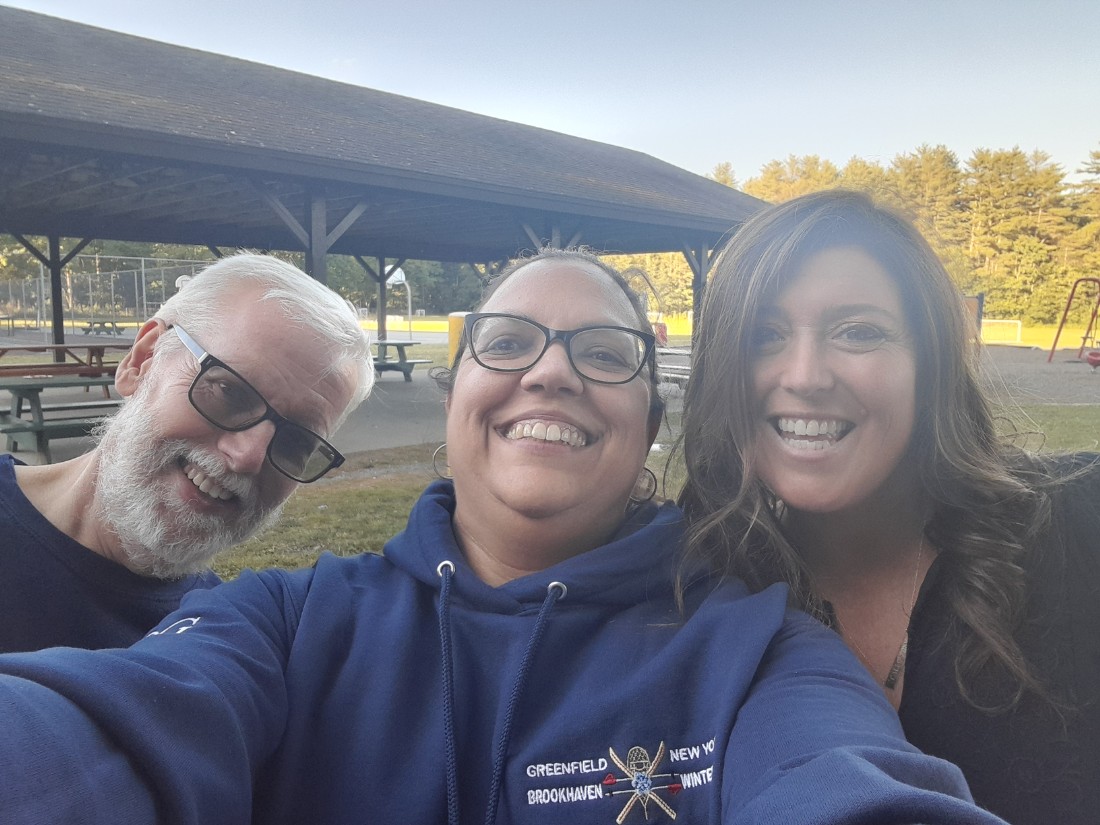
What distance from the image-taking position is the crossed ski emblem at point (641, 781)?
51.0 inches

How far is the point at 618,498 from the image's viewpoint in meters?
1.73

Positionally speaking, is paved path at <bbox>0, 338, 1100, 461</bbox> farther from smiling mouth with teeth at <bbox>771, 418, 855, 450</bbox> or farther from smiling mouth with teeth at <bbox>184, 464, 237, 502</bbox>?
smiling mouth with teeth at <bbox>184, 464, 237, 502</bbox>

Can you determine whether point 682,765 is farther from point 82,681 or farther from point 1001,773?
point 82,681

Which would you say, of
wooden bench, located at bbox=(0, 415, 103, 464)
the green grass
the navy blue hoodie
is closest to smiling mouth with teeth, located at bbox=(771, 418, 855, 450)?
the navy blue hoodie

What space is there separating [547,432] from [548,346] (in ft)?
0.68

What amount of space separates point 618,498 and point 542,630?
0.38 meters

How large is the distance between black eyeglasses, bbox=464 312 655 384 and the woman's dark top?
0.88 meters

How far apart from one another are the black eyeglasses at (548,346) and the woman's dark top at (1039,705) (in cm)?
88

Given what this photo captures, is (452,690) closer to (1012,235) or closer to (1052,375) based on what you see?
(1052,375)

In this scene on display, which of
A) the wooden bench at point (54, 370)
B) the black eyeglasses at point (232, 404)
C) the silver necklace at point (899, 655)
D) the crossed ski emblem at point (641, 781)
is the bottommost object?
the wooden bench at point (54, 370)

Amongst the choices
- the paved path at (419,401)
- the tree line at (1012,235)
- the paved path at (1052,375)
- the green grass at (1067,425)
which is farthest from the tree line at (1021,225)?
the green grass at (1067,425)

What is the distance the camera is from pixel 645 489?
2.11 meters

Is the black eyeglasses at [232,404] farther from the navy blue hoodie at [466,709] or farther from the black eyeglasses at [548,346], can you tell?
the black eyeglasses at [548,346]

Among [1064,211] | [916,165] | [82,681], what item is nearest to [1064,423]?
[82,681]
